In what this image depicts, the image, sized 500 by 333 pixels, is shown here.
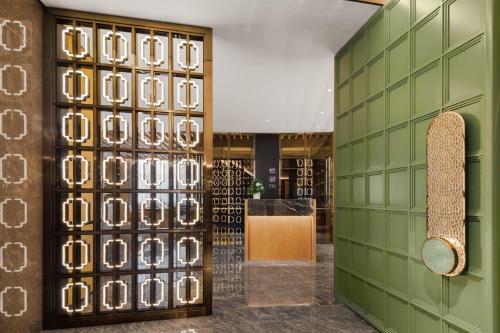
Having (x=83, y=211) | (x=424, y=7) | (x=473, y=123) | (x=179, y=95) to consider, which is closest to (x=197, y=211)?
(x=83, y=211)

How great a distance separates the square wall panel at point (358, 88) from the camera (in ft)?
11.0

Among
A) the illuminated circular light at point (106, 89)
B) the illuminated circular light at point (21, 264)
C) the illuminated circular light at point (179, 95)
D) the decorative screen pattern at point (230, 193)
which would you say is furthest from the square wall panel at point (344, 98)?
the decorative screen pattern at point (230, 193)

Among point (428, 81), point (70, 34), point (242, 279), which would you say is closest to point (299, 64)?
point (428, 81)

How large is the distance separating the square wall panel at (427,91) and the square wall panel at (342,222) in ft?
5.16

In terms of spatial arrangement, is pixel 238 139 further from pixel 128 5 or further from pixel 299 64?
pixel 128 5

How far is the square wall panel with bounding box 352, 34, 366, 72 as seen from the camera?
3.33 m

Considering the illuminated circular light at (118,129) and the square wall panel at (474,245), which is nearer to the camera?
the square wall panel at (474,245)

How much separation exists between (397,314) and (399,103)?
5.75 ft

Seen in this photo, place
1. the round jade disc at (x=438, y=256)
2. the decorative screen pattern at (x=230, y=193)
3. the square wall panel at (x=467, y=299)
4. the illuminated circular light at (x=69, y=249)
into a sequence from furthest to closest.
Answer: the decorative screen pattern at (x=230, y=193)
the illuminated circular light at (x=69, y=249)
the round jade disc at (x=438, y=256)
the square wall panel at (x=467, y=299)

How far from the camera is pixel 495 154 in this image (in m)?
1.78

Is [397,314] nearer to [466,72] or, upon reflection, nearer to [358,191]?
[358,191]

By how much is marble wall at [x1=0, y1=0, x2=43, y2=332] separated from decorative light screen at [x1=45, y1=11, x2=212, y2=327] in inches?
6.1

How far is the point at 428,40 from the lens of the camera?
7.66 ft

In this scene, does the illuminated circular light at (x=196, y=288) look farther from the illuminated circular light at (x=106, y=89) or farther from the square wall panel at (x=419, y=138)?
the square wall panel at (x=419, y=138)
